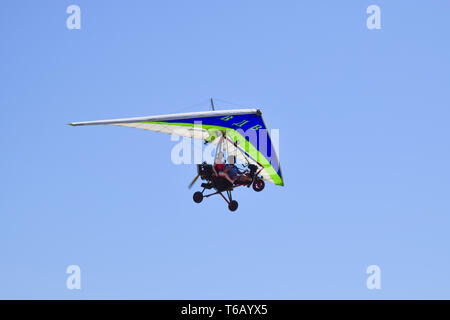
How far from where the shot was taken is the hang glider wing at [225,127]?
159 ft

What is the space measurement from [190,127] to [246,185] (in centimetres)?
468

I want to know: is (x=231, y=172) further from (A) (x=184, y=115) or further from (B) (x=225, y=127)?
(A) (x=184, y=115)

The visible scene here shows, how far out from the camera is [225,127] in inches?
1929

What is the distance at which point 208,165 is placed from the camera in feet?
154

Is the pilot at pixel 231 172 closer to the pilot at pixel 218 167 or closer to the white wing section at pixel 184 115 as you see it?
the pilot at pixel 218 167

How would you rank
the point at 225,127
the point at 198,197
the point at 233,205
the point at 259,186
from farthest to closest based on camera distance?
the point at 259,186 → the point at 225,127 → the point at 233,205 → the point at 198,197

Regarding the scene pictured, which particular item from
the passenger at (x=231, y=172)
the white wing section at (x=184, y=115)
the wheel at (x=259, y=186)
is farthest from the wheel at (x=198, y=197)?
the white wing section at (x=184, y=115)

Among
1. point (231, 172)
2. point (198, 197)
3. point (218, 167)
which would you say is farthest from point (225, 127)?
point (198, 197)

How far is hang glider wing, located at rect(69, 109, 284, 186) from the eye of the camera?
159 feet

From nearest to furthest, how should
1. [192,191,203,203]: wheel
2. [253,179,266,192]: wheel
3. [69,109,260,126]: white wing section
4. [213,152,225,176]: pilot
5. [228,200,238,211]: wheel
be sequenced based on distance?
1. [213,152,225,176]: pilot
2. [192,191,203,203]: wheel
3. [228,200,238,211]: wheel
4. [69,109,260,126]: white wing section
5. [253,179,266,192]: wheel

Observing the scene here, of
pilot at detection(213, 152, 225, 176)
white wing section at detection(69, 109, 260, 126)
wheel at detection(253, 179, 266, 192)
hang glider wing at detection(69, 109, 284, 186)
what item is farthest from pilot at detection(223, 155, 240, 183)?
white wing section at detection(69, 109, 260, 126)

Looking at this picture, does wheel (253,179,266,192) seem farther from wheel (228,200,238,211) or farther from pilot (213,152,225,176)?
pilot (213,152,225,176)
